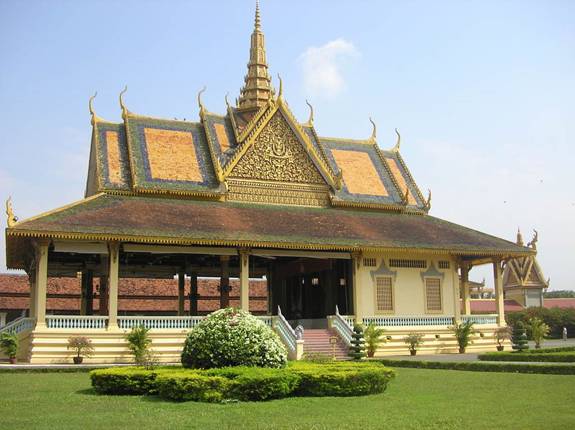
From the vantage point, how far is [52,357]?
69.7 ft

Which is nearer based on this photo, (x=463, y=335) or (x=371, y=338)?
(x=371, y=338)

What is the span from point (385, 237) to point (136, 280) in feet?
53.9

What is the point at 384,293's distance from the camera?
26.8m

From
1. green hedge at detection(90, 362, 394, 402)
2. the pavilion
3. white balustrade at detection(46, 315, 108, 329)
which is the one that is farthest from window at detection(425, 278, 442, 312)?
green hedge at detection(90, 362, 394, 402)

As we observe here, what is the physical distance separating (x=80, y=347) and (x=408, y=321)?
1121 centimetres

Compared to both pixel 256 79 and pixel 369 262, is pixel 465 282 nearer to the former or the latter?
pixel 369 262

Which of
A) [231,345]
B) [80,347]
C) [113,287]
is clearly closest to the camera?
[231,345]

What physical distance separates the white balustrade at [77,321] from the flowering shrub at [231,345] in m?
9.55

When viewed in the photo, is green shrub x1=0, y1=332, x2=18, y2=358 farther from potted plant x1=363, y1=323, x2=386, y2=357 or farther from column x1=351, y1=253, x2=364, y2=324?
column x1=351, y1=253, x2=364, y2=324

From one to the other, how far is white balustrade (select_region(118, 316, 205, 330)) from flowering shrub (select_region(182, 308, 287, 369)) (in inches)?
359

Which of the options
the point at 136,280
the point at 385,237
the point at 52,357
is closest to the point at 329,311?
the point at 385,237

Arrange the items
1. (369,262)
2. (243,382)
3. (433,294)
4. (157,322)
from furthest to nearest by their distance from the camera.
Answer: (433,294) < (369,262) < (157,322) < (243,382)

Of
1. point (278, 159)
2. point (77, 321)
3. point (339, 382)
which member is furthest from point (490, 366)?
point (278, 159)

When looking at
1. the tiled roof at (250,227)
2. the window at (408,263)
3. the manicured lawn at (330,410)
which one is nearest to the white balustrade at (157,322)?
the tiled roof at (250,227)
